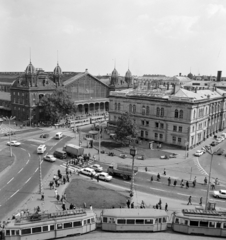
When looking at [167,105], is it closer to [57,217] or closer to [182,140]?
[182,140]

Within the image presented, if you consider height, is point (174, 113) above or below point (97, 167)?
above

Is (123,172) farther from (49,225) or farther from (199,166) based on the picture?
(49,225)

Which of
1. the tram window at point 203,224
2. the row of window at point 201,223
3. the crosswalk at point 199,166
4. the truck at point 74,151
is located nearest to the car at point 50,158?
the truck at point 74,151

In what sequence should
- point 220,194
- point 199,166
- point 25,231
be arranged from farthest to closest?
point 199,166 → point 220,194 → point 25,231

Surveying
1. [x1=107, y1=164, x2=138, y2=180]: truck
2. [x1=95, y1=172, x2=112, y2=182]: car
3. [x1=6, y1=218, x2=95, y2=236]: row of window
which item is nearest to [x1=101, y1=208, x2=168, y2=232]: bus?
[x1=6, y1=218, x2=95, y2=236]: row of window

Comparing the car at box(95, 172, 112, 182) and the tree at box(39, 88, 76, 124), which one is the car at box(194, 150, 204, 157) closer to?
the car at box(95, 172, 112, 182)

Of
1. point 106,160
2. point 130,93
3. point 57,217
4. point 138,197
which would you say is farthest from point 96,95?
point 57,217

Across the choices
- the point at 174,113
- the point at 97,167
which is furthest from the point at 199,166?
the point at 97,167
